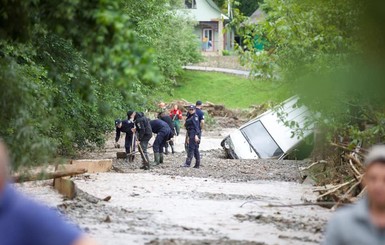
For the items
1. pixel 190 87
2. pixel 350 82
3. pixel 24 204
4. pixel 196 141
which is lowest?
pixel 190 87

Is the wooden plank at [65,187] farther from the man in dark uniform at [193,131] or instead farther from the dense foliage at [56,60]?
the man in dark uniform at [193,131]

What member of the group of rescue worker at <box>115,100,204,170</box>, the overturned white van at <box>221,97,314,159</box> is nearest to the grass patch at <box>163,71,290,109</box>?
the overturned white van at <box>221,97,314,159</box>

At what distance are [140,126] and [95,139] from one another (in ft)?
11.0

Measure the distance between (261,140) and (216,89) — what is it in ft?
148

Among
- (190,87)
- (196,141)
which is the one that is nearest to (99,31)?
(196,141)

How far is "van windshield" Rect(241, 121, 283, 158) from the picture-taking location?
35.8m

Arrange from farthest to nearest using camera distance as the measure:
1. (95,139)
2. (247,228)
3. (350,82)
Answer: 1. (95,139)
2. (350,82)
3. (247,228)

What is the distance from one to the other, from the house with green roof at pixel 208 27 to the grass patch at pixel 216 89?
15552mm

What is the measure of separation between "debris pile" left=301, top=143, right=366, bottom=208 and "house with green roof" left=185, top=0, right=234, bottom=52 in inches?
3105

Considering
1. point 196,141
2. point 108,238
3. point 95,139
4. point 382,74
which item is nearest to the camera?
Answer: point 108,238

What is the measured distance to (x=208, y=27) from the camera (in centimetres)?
10600

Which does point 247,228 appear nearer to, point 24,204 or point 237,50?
point 237,50

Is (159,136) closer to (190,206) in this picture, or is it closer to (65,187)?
(65,187)

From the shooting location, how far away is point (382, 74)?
56.3ft
